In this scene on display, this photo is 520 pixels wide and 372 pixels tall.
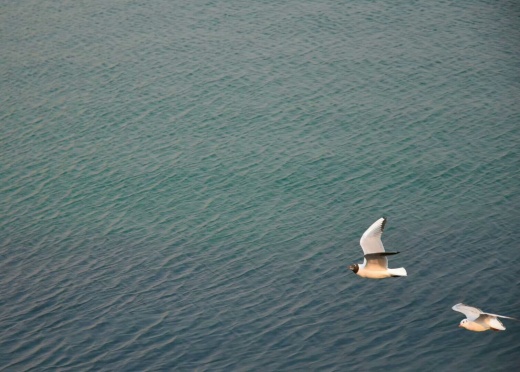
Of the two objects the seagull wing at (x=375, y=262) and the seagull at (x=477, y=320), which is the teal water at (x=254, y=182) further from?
the seagull wing at (x=375, y=262)

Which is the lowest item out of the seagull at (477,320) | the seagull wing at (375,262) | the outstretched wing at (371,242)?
the seagull at (477,320)

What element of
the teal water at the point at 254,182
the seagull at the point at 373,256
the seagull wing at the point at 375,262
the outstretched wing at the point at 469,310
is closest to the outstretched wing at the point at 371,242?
the seagull at the point at 373,256

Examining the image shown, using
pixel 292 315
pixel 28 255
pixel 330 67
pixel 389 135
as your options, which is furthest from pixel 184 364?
pixel 330 67

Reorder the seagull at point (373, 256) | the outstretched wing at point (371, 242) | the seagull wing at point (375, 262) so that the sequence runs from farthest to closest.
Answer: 1. the seagull wing at point (375, 262)
2. the outstretched wing at point (371, 242)
3. the seagull at point (373, 256)

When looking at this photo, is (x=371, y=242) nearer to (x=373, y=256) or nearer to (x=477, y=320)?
(x=373, y=256)

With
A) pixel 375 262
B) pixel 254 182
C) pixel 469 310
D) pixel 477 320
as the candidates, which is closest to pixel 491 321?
pixel 477 320

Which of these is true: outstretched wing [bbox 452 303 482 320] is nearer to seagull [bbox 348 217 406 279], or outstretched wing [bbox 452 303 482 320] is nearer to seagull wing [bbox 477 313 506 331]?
seagull wing [bbox 477 313 506 331]

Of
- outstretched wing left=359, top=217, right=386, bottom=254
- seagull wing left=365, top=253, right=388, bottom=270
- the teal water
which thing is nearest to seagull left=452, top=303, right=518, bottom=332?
the teal water
